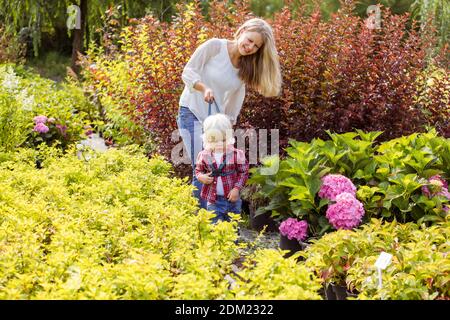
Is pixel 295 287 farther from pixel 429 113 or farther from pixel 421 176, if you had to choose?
pixel 429 113

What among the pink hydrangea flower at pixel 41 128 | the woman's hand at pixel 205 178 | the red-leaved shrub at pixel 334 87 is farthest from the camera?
the pink hydrangea flower at pixel 41 128

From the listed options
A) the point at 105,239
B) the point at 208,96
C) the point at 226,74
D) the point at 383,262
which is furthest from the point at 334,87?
the point at 383,262

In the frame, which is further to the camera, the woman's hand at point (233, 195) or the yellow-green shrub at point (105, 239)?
the woman's hand at point (233, 195)

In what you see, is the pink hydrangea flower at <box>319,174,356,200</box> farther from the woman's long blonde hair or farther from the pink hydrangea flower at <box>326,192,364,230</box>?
the woman's long blonde hair

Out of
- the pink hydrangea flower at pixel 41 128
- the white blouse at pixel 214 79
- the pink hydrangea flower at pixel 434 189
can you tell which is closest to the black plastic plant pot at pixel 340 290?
the pink hydrangea flower at pixel 434 189

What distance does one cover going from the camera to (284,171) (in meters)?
4.21

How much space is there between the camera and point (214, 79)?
4.47 meters

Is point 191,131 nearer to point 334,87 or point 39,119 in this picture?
point 334,87

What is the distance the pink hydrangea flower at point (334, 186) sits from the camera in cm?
394

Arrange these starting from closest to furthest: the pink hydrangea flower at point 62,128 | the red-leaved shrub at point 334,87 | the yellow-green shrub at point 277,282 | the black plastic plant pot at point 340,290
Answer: the yellow-green shrub at point 277,282 < the black plastic plant pot at point 340,290 < the red-leaved shrub at point 334,87 < the pink hydrangea flower at point 62,128

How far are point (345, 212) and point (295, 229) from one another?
13.7 inches

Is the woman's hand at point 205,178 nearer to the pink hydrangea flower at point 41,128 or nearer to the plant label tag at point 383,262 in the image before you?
the plant label tag at point 383,262

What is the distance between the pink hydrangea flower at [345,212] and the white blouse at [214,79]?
43.3 inches

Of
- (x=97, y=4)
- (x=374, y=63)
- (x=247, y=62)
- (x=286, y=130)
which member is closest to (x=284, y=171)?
(x=247, y=62)
